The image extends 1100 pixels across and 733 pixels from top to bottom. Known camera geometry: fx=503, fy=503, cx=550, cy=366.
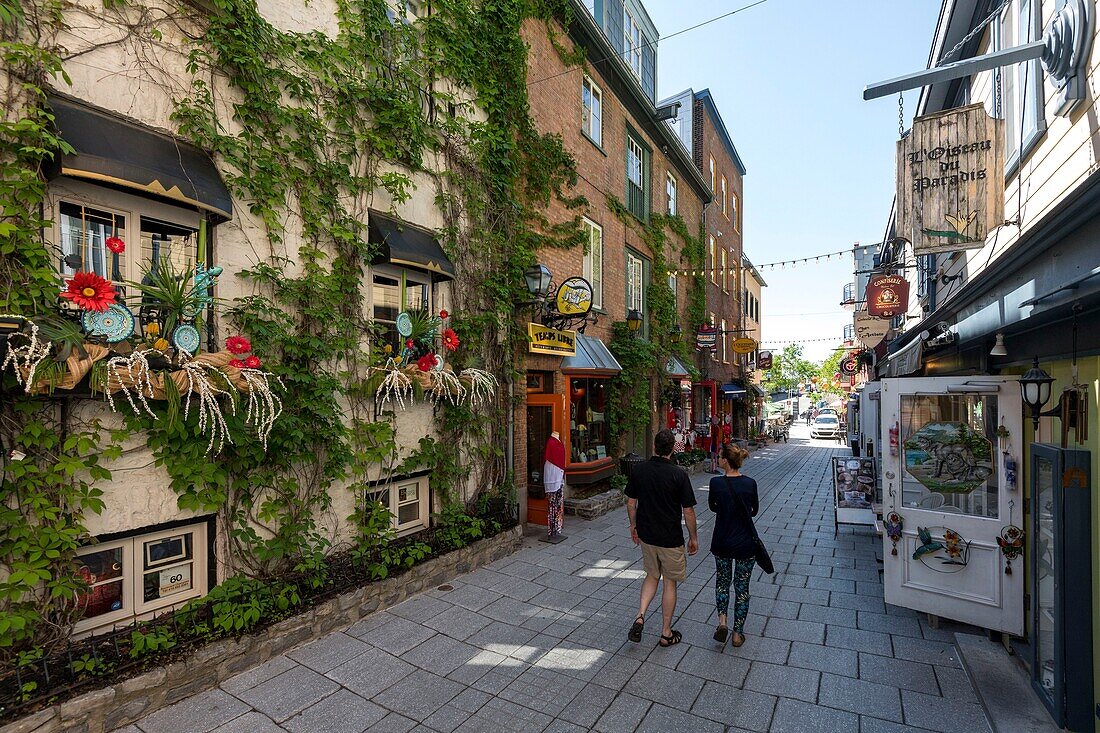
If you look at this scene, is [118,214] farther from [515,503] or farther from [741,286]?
[741,286]

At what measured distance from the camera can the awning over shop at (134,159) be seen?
141 inches

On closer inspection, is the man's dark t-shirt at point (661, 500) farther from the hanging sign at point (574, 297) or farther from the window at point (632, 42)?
the window at point (632, 42)

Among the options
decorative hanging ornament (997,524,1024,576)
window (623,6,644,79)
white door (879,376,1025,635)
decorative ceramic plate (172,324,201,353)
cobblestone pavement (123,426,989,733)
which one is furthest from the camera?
window (623,6,644,79)

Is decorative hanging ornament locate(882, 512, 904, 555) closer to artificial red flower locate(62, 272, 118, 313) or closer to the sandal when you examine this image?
the sandal

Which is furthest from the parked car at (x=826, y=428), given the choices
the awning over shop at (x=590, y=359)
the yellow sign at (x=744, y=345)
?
the awning over shop at (x=590, y=359)

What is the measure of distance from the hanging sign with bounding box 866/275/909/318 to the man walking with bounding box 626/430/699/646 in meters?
8.00

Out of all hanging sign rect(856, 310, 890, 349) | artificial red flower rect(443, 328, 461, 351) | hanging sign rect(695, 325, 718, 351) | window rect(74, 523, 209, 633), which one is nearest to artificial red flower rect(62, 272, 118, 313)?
window rect(74, 523, 209, 633)

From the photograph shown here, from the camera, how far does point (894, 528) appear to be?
5266 millimetres

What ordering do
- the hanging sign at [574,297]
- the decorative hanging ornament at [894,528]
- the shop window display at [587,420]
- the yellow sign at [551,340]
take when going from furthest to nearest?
1. the shop window display at [587,420]
2. the hanging sign at [574,297]
3. the yellow sign at [551,340]
4. the decorative hanging ornament at [894,528]

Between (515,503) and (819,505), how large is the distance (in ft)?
23.3

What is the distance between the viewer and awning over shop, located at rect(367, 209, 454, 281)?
5961 millimetres

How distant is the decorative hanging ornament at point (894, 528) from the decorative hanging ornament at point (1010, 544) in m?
0.79

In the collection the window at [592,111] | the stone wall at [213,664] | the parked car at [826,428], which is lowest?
the parked car at [826,428]

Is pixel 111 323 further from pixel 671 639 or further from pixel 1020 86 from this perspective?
pixel 1020 86
